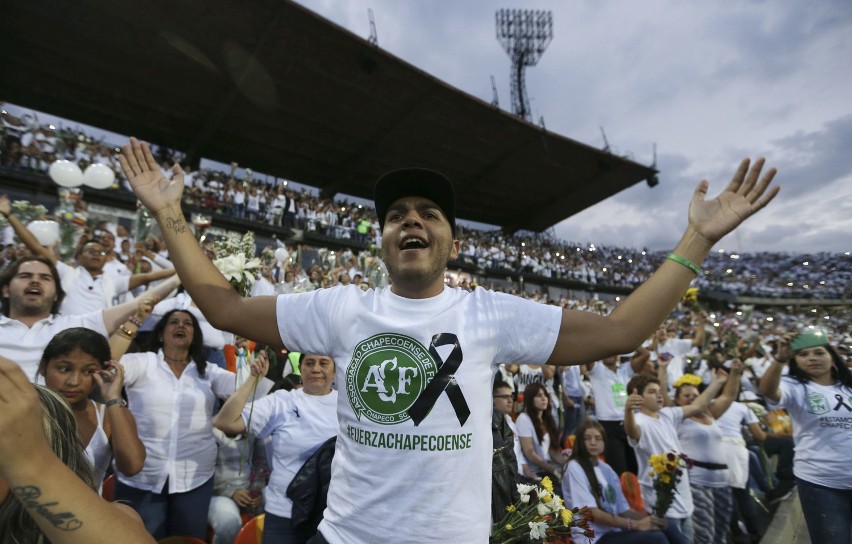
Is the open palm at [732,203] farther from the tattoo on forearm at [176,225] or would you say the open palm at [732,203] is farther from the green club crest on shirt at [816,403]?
the green club crest on shirt at [816,403]

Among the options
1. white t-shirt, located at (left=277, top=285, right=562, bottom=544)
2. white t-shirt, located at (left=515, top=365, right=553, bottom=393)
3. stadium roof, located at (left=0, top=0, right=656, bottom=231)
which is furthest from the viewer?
stadium roof, located at (left=0, top=0, right=656, bottom=231)

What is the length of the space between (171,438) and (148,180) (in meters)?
2.12

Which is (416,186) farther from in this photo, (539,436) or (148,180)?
(539,436)

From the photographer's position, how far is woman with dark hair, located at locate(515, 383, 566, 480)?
474 centimetres

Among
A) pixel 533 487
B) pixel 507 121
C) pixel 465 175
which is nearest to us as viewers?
pixel 533 487

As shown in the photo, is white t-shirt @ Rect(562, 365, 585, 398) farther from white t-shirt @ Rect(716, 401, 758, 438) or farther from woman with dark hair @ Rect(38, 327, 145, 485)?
woman with dark hair @ Rect(38, 327, 145, 485)

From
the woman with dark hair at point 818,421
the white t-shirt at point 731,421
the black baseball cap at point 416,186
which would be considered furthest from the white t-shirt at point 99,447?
the white t-shirt at point 731,421

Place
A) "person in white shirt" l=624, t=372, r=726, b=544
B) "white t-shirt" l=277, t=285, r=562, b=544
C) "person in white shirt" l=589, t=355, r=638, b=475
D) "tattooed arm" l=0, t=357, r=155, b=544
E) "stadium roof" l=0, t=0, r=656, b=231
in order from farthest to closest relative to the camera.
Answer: "stadium roof" l=0, t=0, r=656, b=231
"person in white shirt" l=589, t=355, r=638, b=475
"person in white shirt" l=624, t=372, r=726, b=544
"white t-shirt" l=277, t=285, r=562, b=544
"tattooed arm" l=0, t=357, r=155, b=544

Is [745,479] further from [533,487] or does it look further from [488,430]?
[488,430]

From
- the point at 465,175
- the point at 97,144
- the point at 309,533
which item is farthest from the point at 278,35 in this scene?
the point at 309,533

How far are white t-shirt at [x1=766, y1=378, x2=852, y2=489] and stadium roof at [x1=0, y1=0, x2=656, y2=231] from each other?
50.9 feet

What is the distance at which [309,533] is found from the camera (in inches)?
106

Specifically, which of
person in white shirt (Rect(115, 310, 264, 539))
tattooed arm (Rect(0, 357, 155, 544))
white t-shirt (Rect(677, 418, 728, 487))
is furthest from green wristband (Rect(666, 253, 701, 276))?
white t-shirt (Rect(677, 418, 728, 487))

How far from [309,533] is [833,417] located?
3.92 metres
